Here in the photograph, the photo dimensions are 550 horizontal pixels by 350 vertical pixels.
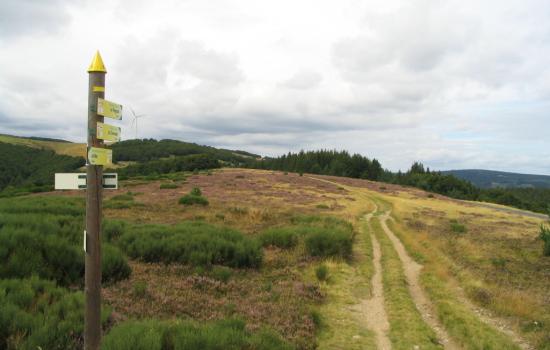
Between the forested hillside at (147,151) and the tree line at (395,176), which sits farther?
the forested hillside at (147,151)

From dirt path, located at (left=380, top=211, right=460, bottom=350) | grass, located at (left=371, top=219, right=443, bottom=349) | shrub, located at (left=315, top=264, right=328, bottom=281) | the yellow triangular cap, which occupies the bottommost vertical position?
dirt path, located at (left=380, top=211, right=460, bottom=350)

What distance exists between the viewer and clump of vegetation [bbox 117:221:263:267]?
40.8 feet

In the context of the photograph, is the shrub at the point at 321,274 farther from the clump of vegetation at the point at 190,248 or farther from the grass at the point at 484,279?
the grass at the point at 484,279

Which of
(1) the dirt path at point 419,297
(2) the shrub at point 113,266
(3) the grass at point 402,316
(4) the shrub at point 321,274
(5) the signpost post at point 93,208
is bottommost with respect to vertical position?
(1) the dirt path at point 419,297

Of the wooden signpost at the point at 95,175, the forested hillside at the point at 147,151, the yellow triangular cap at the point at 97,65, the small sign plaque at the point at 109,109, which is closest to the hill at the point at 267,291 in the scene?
the wooden signpost at the point at 95,175

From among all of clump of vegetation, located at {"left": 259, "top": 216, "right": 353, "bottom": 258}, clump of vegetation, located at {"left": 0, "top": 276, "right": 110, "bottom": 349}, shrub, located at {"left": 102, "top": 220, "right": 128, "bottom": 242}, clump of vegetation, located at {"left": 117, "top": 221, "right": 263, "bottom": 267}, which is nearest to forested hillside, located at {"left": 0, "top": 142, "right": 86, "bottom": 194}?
shrub, located at {"left": 102, "top": 220, "right": 128, "bottom": 242}

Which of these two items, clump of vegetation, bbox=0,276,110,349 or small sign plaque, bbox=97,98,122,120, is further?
clump of vegetation, bbox=0,276,110,349

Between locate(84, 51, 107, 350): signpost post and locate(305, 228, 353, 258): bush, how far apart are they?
11243mm

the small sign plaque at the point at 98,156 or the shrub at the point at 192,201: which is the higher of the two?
the small sign plaque at the point at 98,156

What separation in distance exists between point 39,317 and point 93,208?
94.5 inches

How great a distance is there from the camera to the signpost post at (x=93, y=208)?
471 cm

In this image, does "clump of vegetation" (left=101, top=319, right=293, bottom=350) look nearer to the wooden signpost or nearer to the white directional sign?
the wooden signpost

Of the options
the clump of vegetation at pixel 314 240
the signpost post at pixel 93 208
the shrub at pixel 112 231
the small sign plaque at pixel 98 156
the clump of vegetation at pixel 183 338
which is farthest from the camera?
the clump of vegetation at pixel 314 240

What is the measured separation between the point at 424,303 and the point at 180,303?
6870mm
